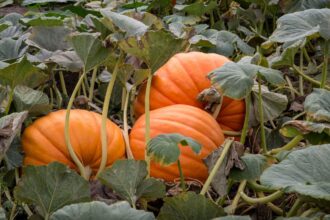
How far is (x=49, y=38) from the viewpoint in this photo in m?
2.31

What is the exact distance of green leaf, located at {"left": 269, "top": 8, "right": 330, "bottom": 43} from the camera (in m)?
1.98

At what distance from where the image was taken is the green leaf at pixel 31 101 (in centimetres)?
193

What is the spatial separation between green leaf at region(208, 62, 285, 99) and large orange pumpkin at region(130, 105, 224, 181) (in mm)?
200

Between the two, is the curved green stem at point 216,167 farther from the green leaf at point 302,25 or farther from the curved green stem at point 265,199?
the green leaf at point 302,25

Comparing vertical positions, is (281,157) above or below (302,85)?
above

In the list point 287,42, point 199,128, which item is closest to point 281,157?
point 199,128

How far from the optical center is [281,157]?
1.60 m

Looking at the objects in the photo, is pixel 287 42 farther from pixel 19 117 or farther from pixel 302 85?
pixel 19 117

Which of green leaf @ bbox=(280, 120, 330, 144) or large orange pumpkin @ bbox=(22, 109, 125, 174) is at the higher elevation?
green leaf @ bbox=(280, 120, 330, 144)

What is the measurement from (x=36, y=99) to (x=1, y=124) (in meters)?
0.23

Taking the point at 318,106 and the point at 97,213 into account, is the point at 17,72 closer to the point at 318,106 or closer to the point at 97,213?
the point at 97,213

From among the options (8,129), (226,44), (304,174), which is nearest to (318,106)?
(304,174)

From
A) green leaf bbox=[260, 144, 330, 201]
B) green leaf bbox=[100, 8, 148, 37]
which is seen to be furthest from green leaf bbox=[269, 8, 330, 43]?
green leaf bbox=[260, 144, 330, 201]

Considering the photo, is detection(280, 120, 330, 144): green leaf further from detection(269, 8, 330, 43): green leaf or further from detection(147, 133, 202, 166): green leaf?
detection(269, 8, 330, 43): green leaf
